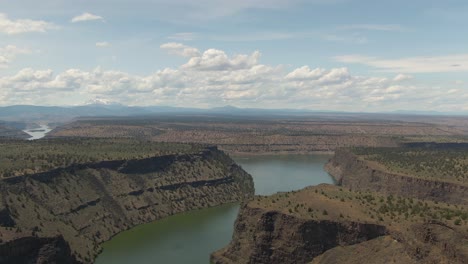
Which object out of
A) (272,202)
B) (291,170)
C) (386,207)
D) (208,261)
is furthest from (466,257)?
(291,170)

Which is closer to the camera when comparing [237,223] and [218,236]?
[237,223]

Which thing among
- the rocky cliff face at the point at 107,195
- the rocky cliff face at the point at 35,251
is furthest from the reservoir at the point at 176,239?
the rocky cliff face at the point at 35,251

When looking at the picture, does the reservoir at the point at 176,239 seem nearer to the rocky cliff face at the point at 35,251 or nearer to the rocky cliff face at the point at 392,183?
the rocky cliff face at the point at 35,251

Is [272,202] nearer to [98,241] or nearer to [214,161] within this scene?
[98,241]

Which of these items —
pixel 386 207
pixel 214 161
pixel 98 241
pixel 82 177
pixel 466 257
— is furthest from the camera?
pixel 214 161

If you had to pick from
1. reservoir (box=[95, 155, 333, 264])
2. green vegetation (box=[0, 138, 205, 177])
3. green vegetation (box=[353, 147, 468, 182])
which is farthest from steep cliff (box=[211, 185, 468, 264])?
green vegetation (box=[0, 138, 205, 177])

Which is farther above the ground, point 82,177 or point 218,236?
point 82,177

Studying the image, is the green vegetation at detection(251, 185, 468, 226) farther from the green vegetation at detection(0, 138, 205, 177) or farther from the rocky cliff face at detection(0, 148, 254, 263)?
the green vegetation at detection(0, 138, 205, 177)
